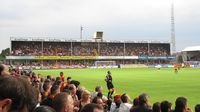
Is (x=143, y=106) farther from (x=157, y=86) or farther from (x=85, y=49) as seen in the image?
(x=85, y=49)

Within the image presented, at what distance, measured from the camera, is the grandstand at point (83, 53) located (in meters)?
117

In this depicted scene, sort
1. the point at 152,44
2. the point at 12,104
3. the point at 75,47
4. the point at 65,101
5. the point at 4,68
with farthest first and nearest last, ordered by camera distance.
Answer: the point at 152,44 < the point at 75,47 < the point at 4,68 < the point at 65,101 < the point at 12,104

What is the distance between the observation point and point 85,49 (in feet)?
413

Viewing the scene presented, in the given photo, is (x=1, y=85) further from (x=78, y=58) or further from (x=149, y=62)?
(x=149, y=62)

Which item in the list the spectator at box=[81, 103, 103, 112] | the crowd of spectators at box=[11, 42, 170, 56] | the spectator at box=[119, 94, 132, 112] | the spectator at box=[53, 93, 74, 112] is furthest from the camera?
the crowd of spectators at box=[11, 42, 170, 56]

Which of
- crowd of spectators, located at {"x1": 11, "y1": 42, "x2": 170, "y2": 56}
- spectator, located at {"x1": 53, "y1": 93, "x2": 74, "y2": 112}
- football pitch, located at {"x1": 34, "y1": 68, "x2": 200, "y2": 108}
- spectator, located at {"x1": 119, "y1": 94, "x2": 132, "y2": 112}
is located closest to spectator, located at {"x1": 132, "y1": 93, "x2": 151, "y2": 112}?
spectator, located at {"x1": 119, "y1": 94, "x2": 132, "y2": 112}

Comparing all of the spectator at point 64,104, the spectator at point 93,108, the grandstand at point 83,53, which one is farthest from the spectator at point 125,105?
the grandstand at point 83,53

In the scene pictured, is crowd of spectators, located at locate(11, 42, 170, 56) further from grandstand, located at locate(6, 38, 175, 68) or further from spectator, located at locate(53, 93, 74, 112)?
spectator, located at locate(53, 93, 74, 112)

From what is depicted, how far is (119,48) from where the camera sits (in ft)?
429

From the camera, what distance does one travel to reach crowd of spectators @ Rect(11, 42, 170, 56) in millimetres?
119250

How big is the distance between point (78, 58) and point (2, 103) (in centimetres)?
11683

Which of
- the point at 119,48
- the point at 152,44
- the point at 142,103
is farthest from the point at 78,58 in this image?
the point at 142,103

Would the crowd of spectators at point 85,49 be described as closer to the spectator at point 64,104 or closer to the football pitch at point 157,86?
the football pitch at point 157,86

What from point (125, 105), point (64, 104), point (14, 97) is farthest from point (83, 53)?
point (14, 97)
